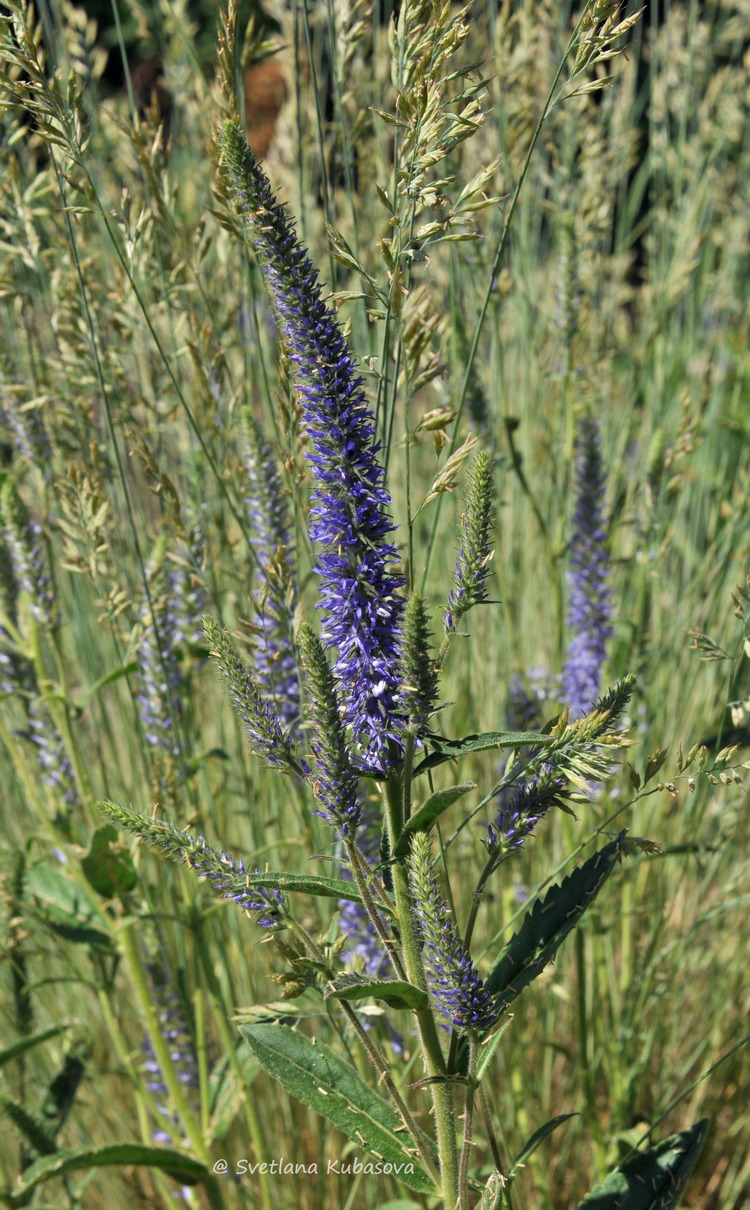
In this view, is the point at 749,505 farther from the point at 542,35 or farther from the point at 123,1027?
the point at 123,1027

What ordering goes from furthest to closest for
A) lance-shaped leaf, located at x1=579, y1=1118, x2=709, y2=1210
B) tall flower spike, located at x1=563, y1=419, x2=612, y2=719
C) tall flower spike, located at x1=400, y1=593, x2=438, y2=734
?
tall flower spike, located at x1=563, y1=419, x2=612, y2=719 < lance-shaped leaf, located at x1=579, y1=1118, x2=709, y2=1210 < tall flower spike, located at x1=400, y1=593, x2=438, y2=734

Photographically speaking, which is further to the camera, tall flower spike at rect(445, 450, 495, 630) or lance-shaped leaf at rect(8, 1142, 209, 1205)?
lance-shaped leaf at rect(8, 1142, 209, 1205)

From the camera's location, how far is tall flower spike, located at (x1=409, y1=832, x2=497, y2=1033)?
0.80m

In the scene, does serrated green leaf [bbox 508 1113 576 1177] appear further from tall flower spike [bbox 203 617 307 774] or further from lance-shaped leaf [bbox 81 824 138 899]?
lance-shaped leaf [bbox 81 824 138 899]

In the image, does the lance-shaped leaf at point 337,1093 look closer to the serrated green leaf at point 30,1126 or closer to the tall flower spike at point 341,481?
the tall flower spike at point 341,481

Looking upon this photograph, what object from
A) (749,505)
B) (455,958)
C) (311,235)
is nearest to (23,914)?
(455,958)

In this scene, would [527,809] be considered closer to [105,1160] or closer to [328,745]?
[328,745]

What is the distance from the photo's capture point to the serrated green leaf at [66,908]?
1.49 m

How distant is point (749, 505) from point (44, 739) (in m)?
1.30

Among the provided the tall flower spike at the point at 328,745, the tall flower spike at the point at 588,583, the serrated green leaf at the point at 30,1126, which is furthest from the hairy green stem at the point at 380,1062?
the tall flower spike at the point at 588,583

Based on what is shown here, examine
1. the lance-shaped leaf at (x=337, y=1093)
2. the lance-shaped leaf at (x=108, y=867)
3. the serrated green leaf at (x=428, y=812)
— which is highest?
the lance-shaped leaf at (x=108, y=867)

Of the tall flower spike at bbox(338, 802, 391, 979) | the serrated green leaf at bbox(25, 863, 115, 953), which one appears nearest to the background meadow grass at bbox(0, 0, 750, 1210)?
the serrated green leaf at bbox(25, 863, 115, 953)

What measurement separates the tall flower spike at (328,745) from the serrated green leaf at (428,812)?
0.14 ft

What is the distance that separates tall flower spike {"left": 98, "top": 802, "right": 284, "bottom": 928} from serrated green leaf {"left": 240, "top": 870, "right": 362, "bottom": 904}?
13 millimetres
